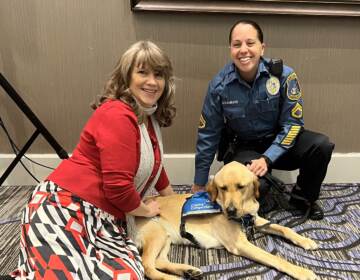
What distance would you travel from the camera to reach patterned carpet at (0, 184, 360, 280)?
1.39 metres

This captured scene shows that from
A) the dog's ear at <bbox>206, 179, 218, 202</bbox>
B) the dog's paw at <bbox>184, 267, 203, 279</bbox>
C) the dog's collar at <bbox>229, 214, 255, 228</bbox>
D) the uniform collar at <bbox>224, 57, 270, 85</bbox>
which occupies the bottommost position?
→ the dog's paw at <bbox>184, 267, 203, 279</bbox>

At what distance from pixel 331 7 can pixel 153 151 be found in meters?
1.38

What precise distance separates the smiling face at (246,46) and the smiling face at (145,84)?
0.50 metres

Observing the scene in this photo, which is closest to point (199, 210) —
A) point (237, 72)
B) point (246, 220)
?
point (246, 220)

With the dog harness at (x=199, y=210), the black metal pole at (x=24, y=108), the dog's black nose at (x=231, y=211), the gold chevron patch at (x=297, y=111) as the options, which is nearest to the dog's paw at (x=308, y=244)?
Result: the dog harness at (x=199, y=210)

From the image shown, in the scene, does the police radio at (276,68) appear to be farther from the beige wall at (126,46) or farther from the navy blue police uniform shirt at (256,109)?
the beige wall at (126,46)

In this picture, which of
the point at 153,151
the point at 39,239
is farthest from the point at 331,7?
the point at 39,239

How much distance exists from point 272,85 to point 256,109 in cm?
15

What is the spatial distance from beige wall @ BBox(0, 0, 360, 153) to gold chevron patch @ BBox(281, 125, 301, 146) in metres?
0.43

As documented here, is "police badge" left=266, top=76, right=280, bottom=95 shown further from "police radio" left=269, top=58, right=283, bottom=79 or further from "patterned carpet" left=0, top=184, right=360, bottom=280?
"patterned carpet" left=0, top=184, right=360, bottom=280

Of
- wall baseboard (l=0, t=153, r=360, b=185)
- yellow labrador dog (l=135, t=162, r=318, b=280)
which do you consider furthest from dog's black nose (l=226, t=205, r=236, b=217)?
wall baseboard (l=0, t=153, r=360, b=185)

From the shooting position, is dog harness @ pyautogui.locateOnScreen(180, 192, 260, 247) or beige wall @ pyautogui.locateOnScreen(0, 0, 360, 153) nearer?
dog harness @ pyautogui.locateOnScreen(180, 192, 260, 247)

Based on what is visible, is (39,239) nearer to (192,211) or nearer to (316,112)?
(192,211)

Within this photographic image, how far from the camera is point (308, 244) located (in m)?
1.53
